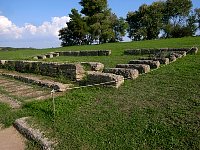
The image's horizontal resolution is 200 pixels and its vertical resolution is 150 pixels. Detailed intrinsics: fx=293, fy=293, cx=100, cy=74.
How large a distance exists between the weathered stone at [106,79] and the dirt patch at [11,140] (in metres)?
3.50

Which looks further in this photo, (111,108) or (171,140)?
(111,108)

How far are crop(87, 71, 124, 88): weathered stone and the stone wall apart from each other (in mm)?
1224

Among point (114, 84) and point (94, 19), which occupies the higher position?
point (94, 19)

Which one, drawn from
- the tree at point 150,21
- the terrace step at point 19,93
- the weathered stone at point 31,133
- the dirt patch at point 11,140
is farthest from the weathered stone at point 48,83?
the tree at point 150,21

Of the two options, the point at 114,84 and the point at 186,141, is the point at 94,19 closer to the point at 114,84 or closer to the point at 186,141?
the point at 114,84

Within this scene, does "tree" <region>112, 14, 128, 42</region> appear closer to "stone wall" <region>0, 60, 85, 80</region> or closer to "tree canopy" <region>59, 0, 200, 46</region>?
"tree canopy" <region>59, 0, 200, 46</region>

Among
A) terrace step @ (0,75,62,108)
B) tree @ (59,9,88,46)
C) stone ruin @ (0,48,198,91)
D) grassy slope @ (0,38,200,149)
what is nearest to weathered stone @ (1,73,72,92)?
stone ruin @ (0,48,198,91)

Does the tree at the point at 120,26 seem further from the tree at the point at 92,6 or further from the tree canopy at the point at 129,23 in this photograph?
the tree at the point at 92,6

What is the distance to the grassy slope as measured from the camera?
21.6 ft

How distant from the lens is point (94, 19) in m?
48.3

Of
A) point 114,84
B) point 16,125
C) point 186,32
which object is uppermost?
point 186,32

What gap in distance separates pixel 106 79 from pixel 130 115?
273 centimetres

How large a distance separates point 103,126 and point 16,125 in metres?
2.62

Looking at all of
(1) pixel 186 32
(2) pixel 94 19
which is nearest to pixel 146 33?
(1) pixel 186 32
